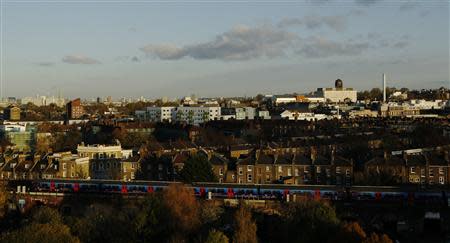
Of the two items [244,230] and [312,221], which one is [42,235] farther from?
[312,221]

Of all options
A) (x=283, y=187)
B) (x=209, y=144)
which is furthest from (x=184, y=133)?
(x=283, y=187)

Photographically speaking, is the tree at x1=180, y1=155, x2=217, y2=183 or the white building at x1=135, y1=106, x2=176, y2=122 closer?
the tree at x1=180, y1=155, x2=217, y2=183

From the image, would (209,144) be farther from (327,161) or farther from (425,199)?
(425,199)

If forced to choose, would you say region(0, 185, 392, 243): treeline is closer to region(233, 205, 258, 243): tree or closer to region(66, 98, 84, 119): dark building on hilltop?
region(233, 205, 258, 243): tree

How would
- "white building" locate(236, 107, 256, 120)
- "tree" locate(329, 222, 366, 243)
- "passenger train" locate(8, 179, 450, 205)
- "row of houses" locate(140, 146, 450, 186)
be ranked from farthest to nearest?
"white building" locate(236, 107, 256, 120), "row of houses" locate(140, 146, 450, 186), "passenger train" locate(8, 179, 450, 205), "tree" locate(329, 222, 366, 243)

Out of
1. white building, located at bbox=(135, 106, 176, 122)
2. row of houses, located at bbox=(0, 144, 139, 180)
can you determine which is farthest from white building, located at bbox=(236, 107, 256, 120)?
row of houses, located at bbox=(0, 144, 139, 180)

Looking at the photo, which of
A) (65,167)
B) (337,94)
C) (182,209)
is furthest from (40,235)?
(337,94)
